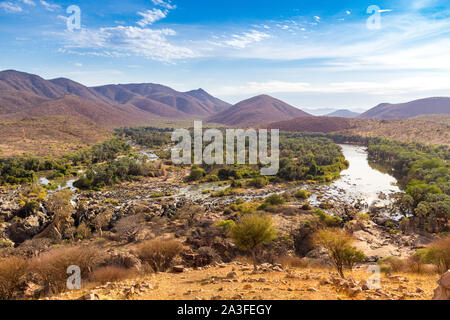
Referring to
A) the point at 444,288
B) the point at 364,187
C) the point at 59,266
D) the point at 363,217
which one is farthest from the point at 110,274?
the point at 364,187

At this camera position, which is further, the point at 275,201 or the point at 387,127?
the point at 387,127

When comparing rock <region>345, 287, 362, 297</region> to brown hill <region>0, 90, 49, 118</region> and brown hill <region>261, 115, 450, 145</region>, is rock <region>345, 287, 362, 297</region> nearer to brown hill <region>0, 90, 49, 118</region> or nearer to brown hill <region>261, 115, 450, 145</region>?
brown hill <region>261, 115, 450, 145</region>

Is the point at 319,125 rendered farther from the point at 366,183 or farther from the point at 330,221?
the point at 330,221

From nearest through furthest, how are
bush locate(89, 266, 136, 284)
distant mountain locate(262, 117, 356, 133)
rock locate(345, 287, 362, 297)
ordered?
1. rock locate(345, 287, 362, 297)
2. bush locate(89, 266, 136, 284)
3. distant mountain locate(262, 117, 356, 133)

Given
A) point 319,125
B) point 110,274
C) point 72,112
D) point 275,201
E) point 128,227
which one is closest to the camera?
point 110,274

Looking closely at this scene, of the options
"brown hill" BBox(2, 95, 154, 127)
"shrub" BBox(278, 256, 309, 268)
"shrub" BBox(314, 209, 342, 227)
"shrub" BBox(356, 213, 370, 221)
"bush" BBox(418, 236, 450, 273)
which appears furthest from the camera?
"brown hill" BBox(2, 95, 154, 127)

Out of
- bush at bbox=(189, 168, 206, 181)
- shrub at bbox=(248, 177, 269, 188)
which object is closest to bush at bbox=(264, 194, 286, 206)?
shrub at bbox=(248, 177, 269, 188)
